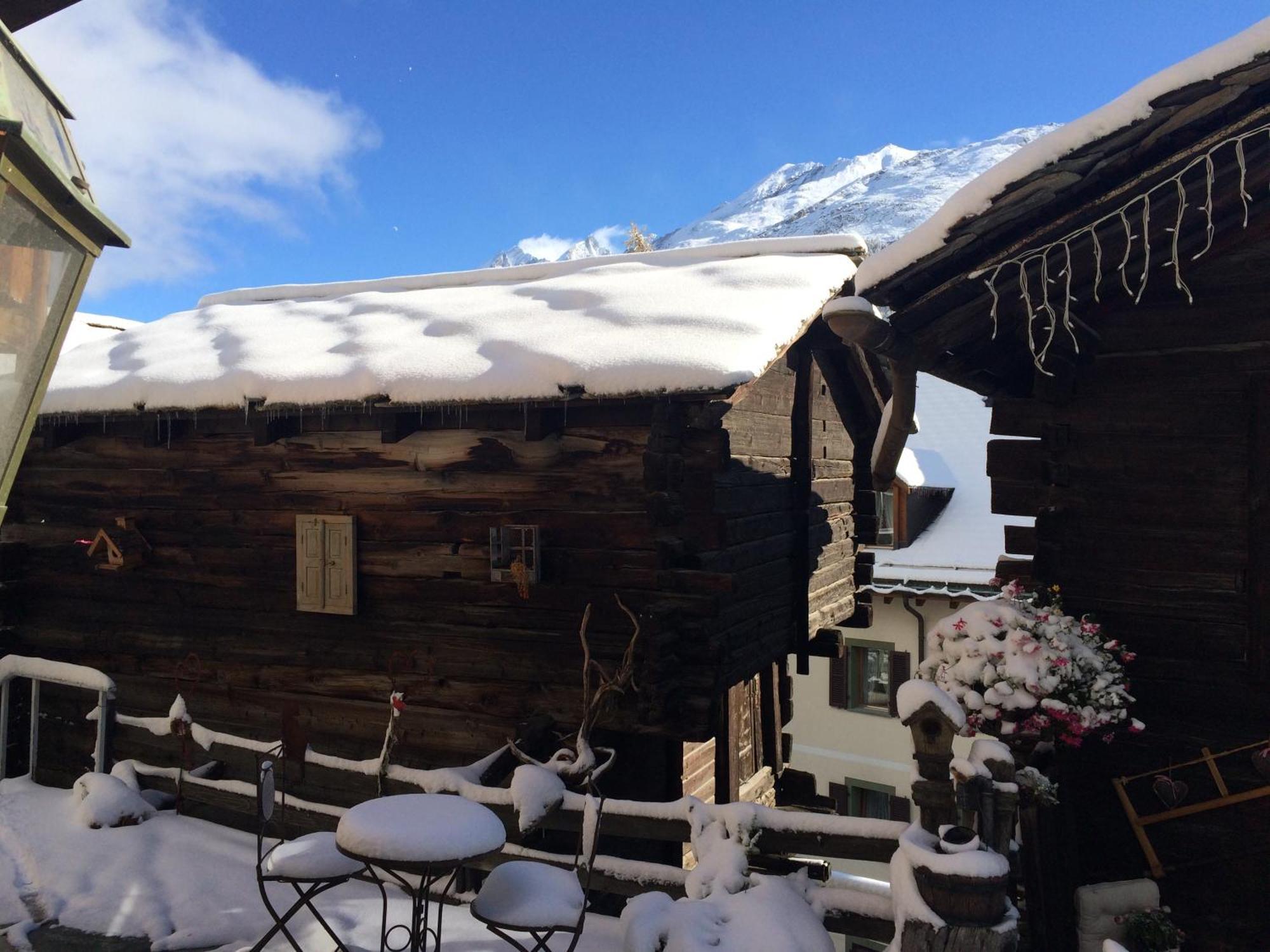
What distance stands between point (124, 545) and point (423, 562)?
121 inches

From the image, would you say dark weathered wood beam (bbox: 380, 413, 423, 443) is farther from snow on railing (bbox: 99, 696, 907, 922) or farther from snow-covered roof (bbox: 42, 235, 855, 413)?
snow on railing (bbox: 99, 696, 907, 922)

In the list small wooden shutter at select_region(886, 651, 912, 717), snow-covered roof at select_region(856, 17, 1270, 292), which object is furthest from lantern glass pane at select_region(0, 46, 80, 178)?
small wooden shutter at select_region(886, 651, 912, 717)

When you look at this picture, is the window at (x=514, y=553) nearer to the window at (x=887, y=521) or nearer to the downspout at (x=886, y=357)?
the downspout at (x=886, y=357)

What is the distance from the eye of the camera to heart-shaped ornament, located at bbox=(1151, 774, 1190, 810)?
4.52 metres

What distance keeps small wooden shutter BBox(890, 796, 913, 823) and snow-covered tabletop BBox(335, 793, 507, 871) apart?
1351cm

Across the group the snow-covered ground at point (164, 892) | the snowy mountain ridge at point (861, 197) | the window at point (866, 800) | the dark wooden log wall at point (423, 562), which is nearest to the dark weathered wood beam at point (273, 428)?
the dark wooden log wall at point (423, 562)

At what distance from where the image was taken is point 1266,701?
14.9 feet

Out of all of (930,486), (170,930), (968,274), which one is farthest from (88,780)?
(930,486)

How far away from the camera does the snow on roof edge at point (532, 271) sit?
8789 millimetres

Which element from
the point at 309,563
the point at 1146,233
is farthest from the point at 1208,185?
the point at 309,563

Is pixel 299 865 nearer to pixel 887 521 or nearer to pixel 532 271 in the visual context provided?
pixel 532 271

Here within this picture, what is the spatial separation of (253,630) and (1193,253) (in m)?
7.61

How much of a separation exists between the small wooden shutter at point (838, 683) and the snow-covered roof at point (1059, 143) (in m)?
12.3

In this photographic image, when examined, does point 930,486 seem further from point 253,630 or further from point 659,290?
point 253,630
